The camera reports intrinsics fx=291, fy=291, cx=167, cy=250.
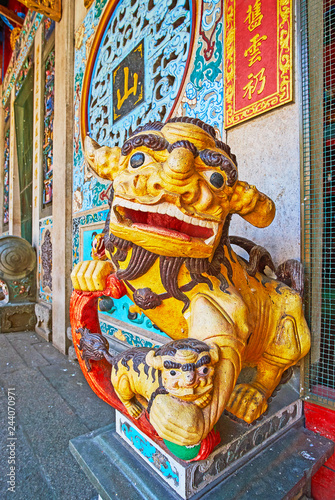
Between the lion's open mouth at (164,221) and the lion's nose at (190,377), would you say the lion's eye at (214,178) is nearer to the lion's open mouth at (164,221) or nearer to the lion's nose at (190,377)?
the lion's open mouth at (164,221)

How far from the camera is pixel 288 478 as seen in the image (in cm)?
62

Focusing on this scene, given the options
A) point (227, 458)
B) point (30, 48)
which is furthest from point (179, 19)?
point (30, 48)

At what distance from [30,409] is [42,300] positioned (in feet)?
5.36

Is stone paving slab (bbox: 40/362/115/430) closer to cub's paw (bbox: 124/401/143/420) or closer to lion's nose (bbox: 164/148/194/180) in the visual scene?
cub's paw (bbox: 124/401/143/420)

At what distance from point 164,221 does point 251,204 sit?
0.69 ft

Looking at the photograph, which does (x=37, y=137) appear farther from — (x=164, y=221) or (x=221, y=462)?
(x=221, y=462)

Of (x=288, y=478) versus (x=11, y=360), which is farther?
(x=11, y=360)

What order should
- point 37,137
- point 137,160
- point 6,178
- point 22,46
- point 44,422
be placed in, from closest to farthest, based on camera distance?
point 137,160 < point 44,422 < point 37,137 < point 22,46 < point 6,178

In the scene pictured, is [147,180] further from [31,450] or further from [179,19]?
[179,19]

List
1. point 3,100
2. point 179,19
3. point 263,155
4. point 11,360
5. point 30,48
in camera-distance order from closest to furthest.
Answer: point 263,155 → point 179,19 → point 11,360 → point 30,48 → point 3,100

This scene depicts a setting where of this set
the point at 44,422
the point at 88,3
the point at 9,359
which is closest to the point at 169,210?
Result: the point at 44,422

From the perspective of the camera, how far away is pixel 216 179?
0.55 meters

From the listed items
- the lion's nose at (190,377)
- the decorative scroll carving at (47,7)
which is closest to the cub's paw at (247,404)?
the lion's nose at (190,377)

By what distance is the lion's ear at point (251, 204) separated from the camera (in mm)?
620
